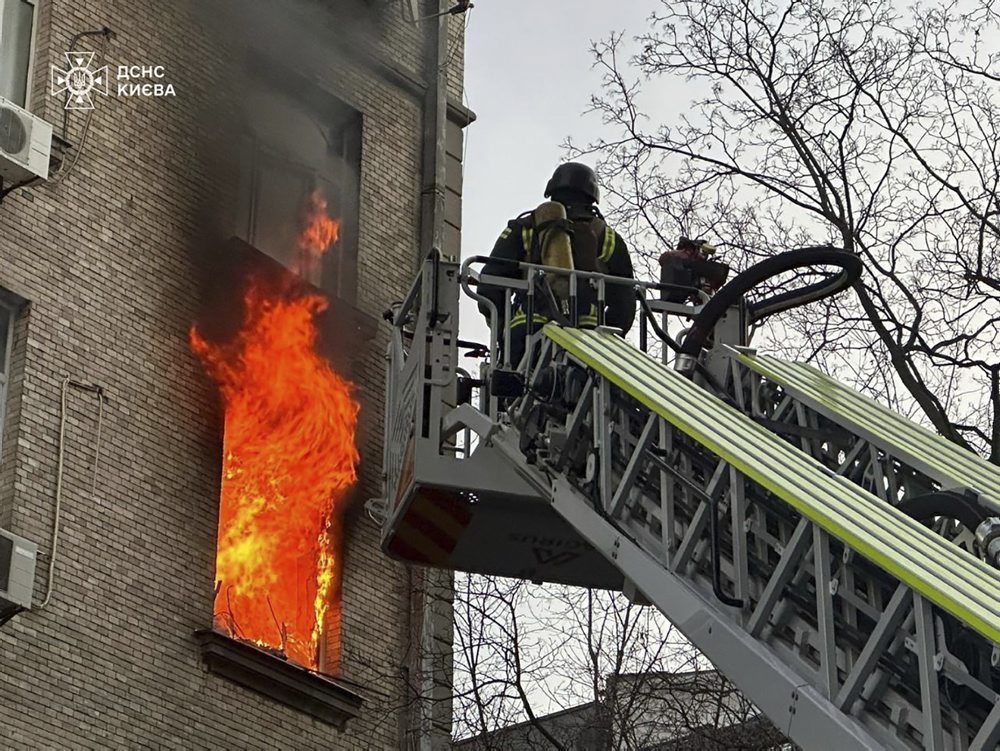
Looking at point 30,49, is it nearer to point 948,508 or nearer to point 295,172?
point 295,172

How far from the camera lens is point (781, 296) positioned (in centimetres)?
935

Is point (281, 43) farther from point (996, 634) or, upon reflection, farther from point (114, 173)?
point (996, 634)

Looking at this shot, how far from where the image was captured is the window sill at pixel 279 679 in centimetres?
1310

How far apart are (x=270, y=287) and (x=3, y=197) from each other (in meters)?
2.87

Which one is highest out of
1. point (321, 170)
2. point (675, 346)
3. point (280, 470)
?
point (321, 170)

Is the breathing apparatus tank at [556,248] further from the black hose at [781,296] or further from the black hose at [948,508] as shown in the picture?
the black hose at [948,508]

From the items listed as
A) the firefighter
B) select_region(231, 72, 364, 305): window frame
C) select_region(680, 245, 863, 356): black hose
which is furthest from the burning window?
select_region(680, 245, 863, 356): black hose

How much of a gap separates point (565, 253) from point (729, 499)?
108 inches

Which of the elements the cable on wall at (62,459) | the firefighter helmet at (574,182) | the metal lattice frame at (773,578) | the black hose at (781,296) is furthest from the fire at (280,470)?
the black hose at (781,296)

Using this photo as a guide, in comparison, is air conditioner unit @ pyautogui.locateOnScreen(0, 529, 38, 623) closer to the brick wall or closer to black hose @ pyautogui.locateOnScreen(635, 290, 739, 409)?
the brick wall

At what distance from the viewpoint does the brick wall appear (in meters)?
12.2

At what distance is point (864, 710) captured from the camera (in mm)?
6203

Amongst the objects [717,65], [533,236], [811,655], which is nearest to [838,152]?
[717,65]

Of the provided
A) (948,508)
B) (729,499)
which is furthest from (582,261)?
(948,508)
